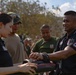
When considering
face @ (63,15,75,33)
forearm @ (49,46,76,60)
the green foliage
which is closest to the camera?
forearm @ (49,46,76,60)

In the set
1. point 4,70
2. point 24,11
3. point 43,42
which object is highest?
point 4,70

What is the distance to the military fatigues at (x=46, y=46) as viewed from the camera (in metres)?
6.68

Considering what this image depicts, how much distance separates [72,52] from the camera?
3912 mm

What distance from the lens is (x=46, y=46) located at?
22.0 ft

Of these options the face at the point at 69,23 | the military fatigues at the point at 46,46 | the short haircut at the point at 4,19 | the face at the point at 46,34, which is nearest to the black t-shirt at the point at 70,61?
the face at the point at 69,23

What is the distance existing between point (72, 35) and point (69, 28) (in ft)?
0.40

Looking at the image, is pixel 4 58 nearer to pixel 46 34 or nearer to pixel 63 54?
pixel 63 54

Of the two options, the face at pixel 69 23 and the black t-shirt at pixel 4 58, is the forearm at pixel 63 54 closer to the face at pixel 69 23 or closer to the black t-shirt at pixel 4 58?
the face at pixel 69 23

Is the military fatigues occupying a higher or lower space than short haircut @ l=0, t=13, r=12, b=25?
lower

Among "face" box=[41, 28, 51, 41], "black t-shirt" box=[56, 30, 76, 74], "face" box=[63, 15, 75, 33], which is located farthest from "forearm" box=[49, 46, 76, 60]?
"face" box=[41, 28, 51, 41]

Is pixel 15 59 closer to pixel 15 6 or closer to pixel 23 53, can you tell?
pixel 23 53

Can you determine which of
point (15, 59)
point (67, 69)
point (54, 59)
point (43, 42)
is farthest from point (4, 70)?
point (43, 42)

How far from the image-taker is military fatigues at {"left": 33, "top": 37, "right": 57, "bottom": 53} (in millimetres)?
6684

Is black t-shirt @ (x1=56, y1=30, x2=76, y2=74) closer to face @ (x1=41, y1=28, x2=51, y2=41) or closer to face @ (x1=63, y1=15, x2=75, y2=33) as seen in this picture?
face @ (x1=63, y1=15, x2=75, y2=33)
